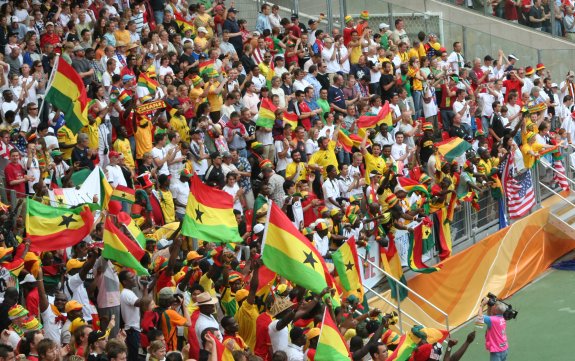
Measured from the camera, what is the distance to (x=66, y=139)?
20.4 meters

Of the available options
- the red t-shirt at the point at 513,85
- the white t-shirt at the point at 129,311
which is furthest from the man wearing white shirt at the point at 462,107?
the white t-shirt at the point at 129,311

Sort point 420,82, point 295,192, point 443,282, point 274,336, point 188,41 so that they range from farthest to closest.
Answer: point 420,82
point 188,41
point 443,282
point 295,192
point 274,336

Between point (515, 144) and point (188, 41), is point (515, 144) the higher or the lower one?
the lower one

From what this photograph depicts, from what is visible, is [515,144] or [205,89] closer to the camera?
[205,89]

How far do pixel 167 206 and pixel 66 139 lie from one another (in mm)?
1800

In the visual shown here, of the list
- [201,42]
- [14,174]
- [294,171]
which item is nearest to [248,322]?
[14,174]

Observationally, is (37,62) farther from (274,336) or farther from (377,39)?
(377,39)

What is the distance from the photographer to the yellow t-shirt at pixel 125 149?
69.3 ft

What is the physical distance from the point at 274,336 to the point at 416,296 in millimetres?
6101

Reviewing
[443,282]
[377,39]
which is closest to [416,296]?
[443,282]

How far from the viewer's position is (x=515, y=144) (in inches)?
991

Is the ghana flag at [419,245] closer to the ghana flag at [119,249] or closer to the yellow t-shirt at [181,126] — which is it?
the yellow t-shirt at [181,126]

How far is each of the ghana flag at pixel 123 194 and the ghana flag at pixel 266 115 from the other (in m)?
4.58

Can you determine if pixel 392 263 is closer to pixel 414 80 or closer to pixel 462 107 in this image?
pixel 462 107
